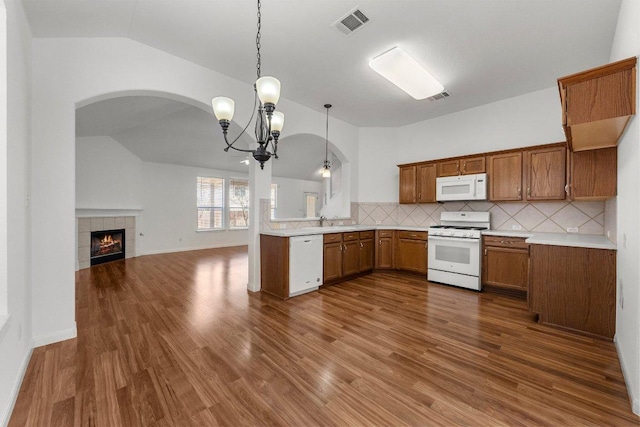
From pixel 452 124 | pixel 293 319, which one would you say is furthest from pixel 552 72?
pixel 293 319

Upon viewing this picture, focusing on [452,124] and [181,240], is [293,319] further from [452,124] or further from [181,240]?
[181,240]

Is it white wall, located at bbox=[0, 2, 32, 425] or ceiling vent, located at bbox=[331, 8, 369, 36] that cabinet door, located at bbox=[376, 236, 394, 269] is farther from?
white wall, located at bbox=[0, 2, 32, 425]

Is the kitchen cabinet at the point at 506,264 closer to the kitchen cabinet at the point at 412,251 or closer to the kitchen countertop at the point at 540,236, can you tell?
the kitchen countertop at the point at 540,236

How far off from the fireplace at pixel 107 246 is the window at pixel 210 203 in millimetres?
1999

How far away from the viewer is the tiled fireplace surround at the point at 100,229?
5.39 metres

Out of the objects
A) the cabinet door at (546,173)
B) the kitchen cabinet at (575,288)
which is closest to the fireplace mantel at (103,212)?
the kitchen cabinet at (575,288)

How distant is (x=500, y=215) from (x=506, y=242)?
715mm

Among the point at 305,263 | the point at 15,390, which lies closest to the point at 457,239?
the point at 305,263

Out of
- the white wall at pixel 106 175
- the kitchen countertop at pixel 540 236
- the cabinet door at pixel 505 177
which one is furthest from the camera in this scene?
the white wall at pixel 106 175

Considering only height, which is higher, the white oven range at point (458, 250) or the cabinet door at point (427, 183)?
the cabinet door at point (427, 183)

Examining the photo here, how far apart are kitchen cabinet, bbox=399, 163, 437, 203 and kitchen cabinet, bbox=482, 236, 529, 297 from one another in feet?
3.95

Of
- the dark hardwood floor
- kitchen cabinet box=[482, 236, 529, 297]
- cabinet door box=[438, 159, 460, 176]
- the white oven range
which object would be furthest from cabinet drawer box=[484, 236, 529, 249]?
cabinet door box=[438, 159, 460, 176]

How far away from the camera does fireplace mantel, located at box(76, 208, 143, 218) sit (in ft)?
18.1

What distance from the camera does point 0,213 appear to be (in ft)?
4.83
